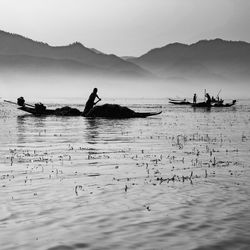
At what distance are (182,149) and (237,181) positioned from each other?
7093mm

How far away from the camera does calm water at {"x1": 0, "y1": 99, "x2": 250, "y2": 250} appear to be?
7023 mm

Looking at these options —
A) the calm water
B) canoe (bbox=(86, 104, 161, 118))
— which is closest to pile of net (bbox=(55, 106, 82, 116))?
canoe (bbox=(86, 104, 161, 118))

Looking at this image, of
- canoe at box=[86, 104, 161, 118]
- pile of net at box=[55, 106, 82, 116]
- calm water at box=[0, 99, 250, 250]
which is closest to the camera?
calm water at box=[0, 99, 250, 250]

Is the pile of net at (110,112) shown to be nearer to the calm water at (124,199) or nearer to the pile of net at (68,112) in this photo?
the pile of net at (68,112)

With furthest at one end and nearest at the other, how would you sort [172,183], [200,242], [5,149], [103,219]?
[5,149], [172,183], [103,219], [200,242]

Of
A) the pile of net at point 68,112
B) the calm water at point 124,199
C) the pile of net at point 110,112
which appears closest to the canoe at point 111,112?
→ the pile of net at point 110,112

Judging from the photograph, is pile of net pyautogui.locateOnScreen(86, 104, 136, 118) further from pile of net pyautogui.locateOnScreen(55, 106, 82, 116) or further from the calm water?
the calm water

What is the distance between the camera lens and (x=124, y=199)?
9484 millimetres

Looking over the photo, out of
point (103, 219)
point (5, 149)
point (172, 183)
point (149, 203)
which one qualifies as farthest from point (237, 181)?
point (5, 149)

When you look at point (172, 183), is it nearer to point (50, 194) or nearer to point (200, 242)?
point (50, 194)

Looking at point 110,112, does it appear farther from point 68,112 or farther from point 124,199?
point 124,199

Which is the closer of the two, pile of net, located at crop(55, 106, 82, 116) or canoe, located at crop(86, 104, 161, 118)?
canoe, located at crop(86, 104, 161, 118)

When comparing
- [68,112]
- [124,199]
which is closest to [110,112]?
[68,112]

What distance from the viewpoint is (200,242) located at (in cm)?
686
